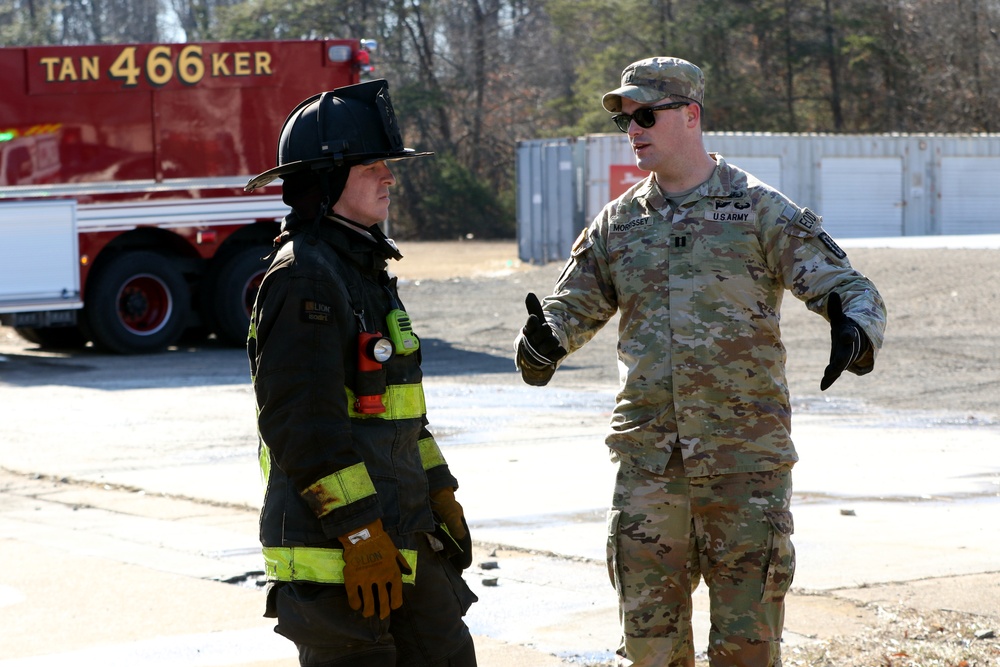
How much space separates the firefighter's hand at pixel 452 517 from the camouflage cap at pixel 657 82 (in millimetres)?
1206

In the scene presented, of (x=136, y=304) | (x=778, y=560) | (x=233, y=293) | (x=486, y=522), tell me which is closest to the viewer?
(x=778, y=560)

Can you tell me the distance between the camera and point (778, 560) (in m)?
3.66

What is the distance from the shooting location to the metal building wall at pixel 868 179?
2850 cm

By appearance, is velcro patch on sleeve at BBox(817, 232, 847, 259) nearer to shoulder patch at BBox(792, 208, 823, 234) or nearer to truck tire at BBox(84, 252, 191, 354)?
shoulder patch at BBox(792, 208, 823, 234)

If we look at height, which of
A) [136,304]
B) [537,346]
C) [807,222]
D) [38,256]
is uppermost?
[807,222]

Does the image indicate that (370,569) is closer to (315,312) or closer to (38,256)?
(315,312)

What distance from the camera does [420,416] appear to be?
11.1ft

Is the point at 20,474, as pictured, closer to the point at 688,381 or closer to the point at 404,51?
the point at 688,381

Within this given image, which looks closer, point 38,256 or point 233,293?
point 38,256

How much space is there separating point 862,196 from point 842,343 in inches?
1091

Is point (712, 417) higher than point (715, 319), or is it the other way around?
point (715, 319)

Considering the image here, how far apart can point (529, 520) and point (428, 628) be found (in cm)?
374

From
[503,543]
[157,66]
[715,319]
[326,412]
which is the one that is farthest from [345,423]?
[157,66]

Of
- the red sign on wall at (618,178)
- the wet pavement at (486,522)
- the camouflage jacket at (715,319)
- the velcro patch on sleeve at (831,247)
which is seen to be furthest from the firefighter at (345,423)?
the red sign on wall at (618,178)
